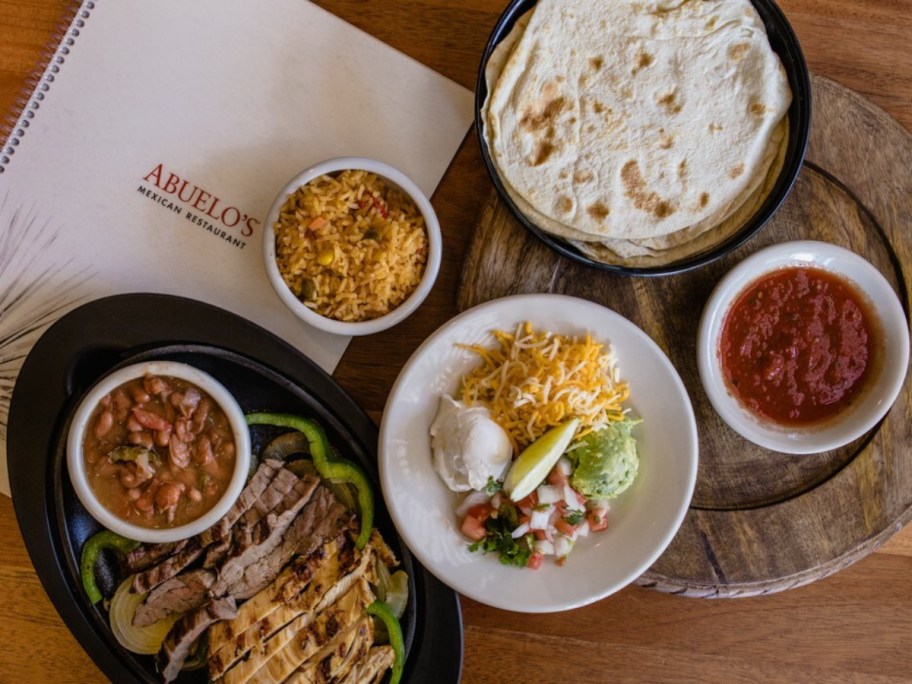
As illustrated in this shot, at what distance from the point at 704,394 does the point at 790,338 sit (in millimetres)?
313

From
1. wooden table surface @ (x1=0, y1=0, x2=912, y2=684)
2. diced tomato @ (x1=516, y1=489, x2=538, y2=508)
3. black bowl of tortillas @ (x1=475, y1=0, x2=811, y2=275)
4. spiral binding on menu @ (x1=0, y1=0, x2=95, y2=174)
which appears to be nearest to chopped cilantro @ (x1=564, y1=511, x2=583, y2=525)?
diced tomato @ (x1=516, y1=489, x2=538, y2=508)

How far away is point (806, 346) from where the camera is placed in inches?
93.7

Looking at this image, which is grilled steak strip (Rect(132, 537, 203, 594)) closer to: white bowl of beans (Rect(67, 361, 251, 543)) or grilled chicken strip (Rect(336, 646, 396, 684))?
white bowl of beans (Rect(67, 361, 251, 543))

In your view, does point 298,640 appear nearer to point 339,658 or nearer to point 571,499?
point 339,658

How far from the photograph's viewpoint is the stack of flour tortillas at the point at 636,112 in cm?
227

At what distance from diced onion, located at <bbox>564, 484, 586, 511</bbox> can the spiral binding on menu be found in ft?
6.98

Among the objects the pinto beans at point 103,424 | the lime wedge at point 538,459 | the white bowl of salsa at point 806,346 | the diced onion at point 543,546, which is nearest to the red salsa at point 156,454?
the pinto beans at point 103,424

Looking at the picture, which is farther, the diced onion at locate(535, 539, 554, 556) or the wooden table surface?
the wooden table surface

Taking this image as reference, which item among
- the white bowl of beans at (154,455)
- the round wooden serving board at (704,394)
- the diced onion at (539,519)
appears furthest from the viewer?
the round wooden serving board at (704,394)

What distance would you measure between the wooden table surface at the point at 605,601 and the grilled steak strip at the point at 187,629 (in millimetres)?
473

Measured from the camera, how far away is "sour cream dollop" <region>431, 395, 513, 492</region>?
222 cm

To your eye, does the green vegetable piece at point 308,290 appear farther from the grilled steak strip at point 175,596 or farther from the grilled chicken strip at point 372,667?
the grilled chicken strip at point 372,667

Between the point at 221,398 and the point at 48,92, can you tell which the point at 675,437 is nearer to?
the point at 221,398

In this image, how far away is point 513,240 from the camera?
95.5 inches
